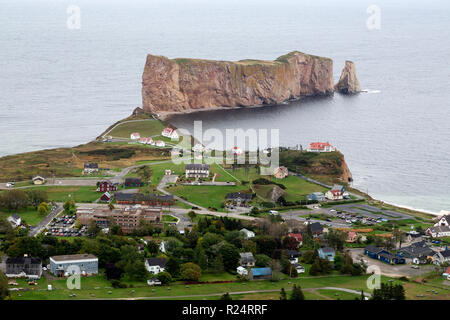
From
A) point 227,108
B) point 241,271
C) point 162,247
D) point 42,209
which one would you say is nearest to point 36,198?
point 42,209

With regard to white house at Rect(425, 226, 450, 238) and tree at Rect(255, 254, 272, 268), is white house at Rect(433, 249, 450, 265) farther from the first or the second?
tree at Rect(255, 254, 272, 268)

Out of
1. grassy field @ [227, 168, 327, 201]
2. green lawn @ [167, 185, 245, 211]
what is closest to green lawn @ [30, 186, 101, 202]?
green lawn @ [167, 185, 245, 211]

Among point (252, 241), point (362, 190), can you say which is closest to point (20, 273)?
point (252, 241)

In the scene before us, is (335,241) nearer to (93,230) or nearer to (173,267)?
(173,267)

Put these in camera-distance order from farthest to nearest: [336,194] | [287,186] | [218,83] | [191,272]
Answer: [218,83]
[287,186]
[336,194]
[191,272]

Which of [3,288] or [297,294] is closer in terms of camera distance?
[3,288]
